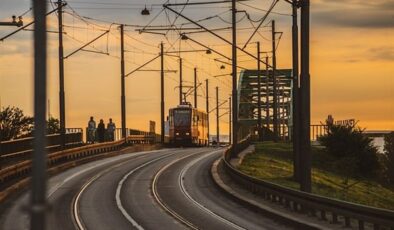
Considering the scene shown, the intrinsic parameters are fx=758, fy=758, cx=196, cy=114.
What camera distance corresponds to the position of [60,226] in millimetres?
19688

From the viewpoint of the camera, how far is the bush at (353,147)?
55.2m

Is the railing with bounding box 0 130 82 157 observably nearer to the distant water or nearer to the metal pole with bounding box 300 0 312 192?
the metal pole with bounding box 300 0 312 192

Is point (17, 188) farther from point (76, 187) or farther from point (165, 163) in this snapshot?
point (165, 163)

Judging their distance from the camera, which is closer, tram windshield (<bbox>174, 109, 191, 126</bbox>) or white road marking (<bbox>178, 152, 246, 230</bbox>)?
white road marking (<bbox>178, 152, 246, 230</bbox>)

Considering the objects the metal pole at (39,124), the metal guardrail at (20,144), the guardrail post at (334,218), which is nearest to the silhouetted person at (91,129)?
the metal guardrail at (20,144)

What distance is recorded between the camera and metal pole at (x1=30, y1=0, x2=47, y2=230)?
5.31 metres

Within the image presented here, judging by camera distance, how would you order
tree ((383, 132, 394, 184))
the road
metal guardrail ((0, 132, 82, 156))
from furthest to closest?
tree ((383, 132, 394, 184)) → metal guardrail ((0, 132, 82, 156)) → the road

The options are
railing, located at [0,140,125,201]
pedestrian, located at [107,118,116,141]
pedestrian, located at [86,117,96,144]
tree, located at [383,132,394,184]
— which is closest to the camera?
railing, located at [0,140,125,201]

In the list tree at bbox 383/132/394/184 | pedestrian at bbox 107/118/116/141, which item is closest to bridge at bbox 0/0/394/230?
pedestrian at bbox 107/118/116/141

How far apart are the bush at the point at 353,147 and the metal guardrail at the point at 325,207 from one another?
1072 inches

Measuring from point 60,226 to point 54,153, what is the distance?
22016 mm

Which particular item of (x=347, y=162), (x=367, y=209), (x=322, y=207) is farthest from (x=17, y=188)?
(x=347, y=162)

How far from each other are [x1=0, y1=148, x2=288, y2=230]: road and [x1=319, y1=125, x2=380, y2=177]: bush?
1633 centimetres

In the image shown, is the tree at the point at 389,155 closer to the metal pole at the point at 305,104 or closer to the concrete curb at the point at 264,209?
the concrete curb at the point at 264,209
